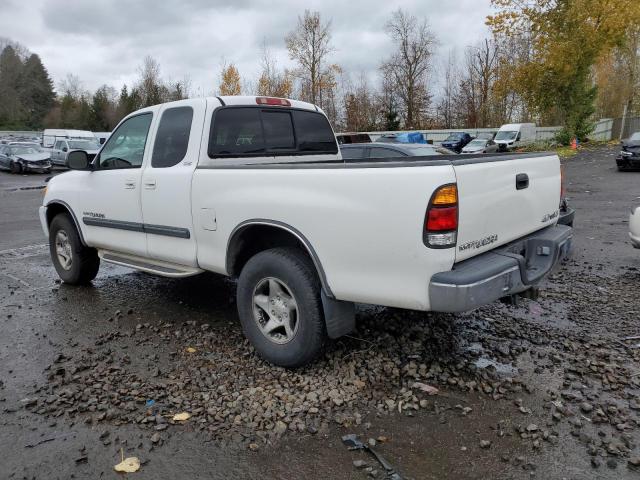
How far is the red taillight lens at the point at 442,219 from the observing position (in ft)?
10.0

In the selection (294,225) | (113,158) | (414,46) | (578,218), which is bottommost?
(578,218)

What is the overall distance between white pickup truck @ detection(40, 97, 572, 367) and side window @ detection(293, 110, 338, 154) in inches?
0.7

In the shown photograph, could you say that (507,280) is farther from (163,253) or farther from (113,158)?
(113,158)

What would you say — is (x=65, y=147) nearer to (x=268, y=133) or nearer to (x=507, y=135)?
(x=507, y=135)

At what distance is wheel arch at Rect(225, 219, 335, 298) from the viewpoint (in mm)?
3565

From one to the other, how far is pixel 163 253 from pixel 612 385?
12.3 feet

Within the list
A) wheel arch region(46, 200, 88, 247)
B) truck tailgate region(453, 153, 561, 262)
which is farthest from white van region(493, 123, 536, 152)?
wheel arch region(46, 200, 88, 247)

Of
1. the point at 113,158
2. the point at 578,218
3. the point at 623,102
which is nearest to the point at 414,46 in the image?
the point at 623,102

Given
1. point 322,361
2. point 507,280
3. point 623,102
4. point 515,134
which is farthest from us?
point 623,102

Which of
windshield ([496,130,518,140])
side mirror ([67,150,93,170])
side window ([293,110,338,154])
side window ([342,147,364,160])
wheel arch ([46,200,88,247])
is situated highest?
side window ([293,110,338,154])

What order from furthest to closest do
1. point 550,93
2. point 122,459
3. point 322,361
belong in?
1. point 550,93
2. point 322,361
3. point 122,459

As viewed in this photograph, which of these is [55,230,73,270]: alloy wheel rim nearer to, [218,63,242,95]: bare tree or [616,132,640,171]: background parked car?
[616,132,640,171]: background parked car

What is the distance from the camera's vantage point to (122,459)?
293cm

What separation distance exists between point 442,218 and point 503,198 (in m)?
0.75
